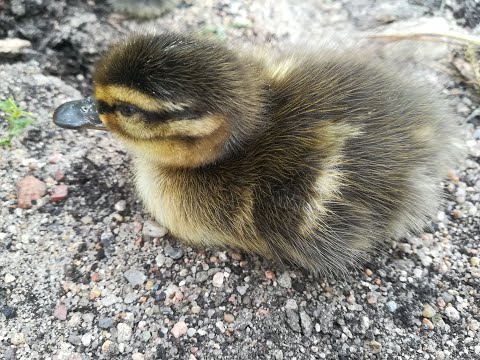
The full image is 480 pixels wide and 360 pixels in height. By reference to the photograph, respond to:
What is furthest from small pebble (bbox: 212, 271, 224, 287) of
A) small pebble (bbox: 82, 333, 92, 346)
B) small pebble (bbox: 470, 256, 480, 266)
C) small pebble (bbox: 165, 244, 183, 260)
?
small pebble (bbox: 470, 256, 480, 266)

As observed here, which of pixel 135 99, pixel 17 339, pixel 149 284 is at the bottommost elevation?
pixel 17 339

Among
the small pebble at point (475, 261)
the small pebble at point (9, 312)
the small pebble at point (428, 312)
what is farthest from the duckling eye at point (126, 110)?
the small pebble at point (475, 261)

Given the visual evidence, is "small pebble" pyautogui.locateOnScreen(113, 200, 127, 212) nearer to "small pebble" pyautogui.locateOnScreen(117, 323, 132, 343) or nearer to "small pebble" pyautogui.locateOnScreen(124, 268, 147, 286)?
"small pebble" pyautogui.locateOnScreen(124, 268, 147, 286)

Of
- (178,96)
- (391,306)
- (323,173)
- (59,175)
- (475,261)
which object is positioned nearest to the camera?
(178,96)

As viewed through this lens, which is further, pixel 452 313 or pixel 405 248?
pixel 405 248

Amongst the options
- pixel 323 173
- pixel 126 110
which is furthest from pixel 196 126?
pixel 323 173

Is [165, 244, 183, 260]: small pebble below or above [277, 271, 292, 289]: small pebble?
below

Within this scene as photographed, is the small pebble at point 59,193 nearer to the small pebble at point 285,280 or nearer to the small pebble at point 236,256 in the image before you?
the small pebble at point 236,256

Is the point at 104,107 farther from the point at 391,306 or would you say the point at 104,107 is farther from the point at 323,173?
the point at 391,306
